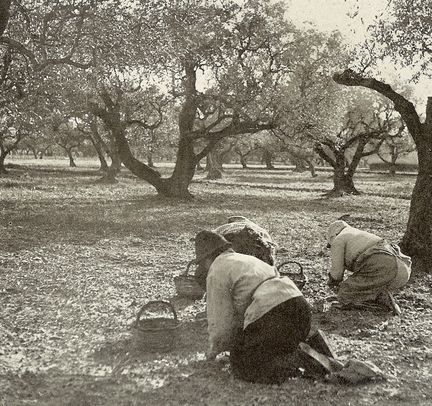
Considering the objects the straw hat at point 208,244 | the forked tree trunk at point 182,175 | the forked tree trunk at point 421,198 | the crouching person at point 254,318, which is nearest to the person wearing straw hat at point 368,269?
the crouching person at point 254,318

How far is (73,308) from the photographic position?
7.90 m

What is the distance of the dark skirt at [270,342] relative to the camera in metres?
5.23

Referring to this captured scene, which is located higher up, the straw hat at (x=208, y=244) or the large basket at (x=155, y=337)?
the straw hat at (x=208, y=244)

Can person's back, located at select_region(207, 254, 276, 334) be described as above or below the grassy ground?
above

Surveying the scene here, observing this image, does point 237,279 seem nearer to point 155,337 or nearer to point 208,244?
point 208,244

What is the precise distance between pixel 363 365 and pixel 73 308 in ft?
14.5

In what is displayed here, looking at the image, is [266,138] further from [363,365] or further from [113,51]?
[363,365]

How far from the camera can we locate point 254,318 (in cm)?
523

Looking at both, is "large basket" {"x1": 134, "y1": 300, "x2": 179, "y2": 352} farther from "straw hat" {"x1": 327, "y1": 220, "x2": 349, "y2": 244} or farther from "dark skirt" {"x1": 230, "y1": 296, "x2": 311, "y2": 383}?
"straw hat" {"x1": 327, "y1": 220, "x2": 349, "y2": 244}

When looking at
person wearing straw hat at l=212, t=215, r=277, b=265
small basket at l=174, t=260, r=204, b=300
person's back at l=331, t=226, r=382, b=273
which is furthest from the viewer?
person wearing straw hat at l=212, t=215, r=277, b=265

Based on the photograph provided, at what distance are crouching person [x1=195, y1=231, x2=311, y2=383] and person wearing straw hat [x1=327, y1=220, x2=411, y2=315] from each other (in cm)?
276

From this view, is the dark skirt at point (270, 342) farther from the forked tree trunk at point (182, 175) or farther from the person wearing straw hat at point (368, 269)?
the forked tree trunk at point (182, 175)

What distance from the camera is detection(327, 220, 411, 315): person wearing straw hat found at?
779 cm

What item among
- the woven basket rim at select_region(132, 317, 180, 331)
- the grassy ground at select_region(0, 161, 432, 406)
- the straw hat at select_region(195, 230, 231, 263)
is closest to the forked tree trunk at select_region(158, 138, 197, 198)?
the grassy ground at select_region(0, 161, 432, 406)
